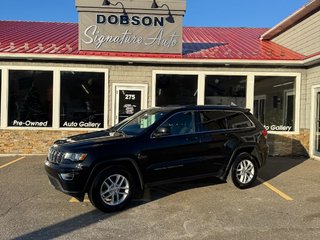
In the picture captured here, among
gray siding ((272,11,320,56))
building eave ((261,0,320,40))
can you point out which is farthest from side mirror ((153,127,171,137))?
building eave ((261,0,320,40))

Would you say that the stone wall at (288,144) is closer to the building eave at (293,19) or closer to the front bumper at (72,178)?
the building eave at (293,19)

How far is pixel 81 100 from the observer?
1205 cm

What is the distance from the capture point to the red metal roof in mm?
12219

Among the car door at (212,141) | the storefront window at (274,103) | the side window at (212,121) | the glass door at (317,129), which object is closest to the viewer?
the car door at (212,141)

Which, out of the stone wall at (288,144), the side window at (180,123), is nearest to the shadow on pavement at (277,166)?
the stone wall at (288,144)

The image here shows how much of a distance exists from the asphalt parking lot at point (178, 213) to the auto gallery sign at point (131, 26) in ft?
18.2

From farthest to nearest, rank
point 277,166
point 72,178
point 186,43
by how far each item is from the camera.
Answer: point 186,43, point 277,166, point 72,178

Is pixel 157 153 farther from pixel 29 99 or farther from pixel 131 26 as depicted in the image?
pixel 131 26

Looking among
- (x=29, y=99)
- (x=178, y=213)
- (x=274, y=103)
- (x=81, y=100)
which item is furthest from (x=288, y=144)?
(x=29, y=99)

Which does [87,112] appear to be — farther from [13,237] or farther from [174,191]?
[13,237]

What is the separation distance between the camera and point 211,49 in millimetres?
13562

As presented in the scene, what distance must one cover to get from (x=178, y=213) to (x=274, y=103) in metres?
7.68

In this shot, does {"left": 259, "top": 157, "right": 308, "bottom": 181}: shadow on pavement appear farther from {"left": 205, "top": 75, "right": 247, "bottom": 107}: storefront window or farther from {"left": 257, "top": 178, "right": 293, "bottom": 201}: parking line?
{"left": 205, "top": 75, "right": 247, "bottom": 107}: storefront window

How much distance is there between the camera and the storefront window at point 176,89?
12.2 meters
